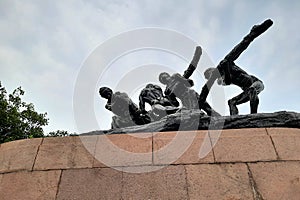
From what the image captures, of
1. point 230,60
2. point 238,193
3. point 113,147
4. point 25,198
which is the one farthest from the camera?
point 230,60

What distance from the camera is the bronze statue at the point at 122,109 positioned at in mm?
4883

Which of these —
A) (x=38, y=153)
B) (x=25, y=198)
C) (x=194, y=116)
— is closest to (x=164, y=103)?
(x=194, y=116)

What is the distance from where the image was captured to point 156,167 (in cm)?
314

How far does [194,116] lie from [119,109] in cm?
180

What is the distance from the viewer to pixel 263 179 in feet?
9.59

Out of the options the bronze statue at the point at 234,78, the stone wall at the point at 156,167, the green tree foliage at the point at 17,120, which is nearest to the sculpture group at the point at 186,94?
the bronze statue at the point at 234,78

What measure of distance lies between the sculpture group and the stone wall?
1.27m

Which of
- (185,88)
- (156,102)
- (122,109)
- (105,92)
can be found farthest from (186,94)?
(105,92)

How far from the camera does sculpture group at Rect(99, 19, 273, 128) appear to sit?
469 centimetres

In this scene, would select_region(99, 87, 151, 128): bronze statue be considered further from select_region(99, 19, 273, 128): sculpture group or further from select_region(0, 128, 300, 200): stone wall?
select_region(0, 128, 300, 200): stone wall

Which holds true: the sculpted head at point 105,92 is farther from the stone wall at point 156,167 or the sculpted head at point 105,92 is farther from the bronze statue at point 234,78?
the stone wall at point 156,167

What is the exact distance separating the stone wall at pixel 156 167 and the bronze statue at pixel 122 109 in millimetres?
1270

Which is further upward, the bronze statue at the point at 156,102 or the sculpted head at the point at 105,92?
the sculpted head at the point at 105,92

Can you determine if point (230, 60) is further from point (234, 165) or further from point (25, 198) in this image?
point (25, 198)
